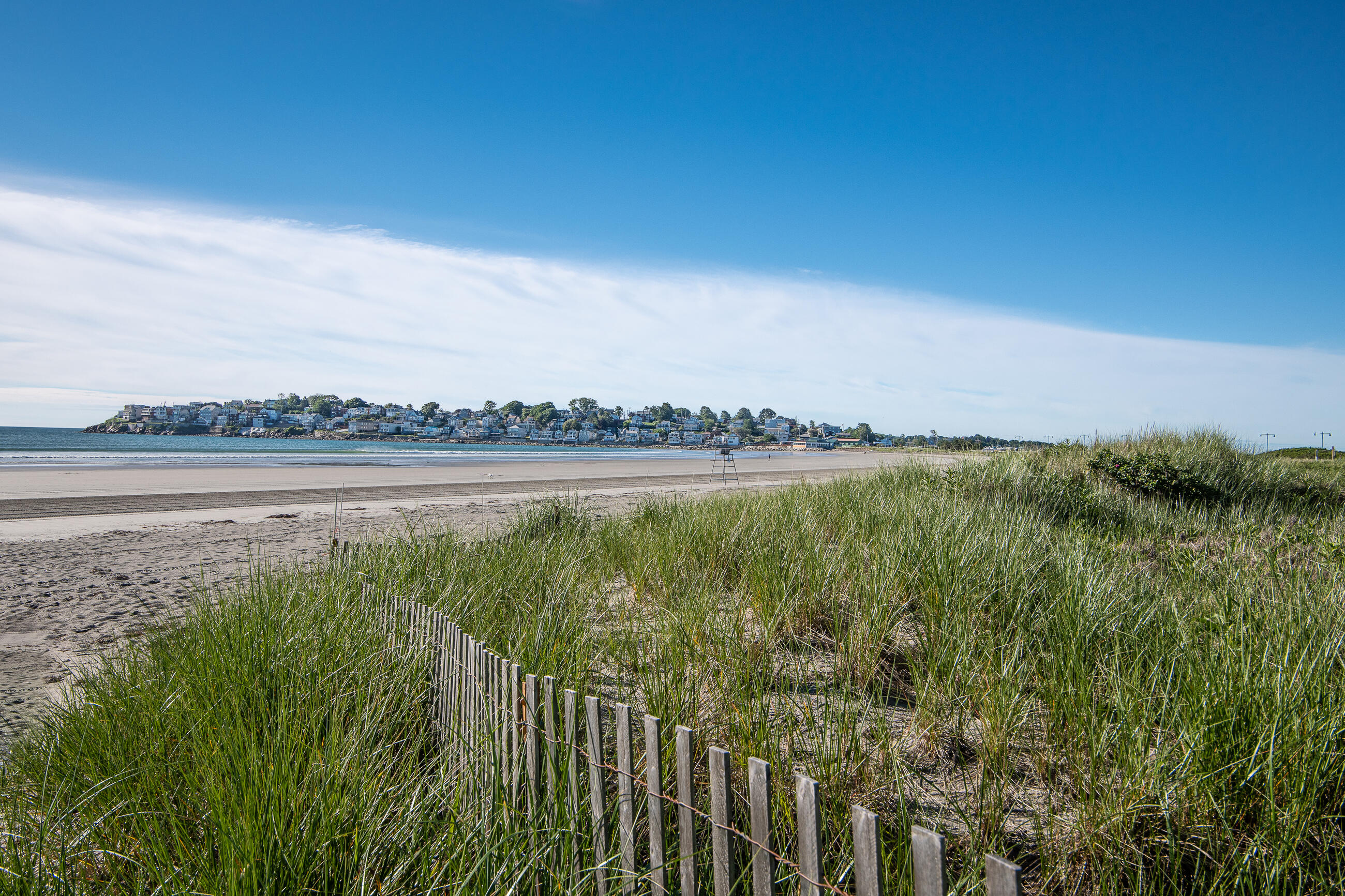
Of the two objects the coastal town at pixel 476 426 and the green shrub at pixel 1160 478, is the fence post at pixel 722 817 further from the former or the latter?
the coastal town at pixel 476 426

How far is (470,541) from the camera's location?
267 inches

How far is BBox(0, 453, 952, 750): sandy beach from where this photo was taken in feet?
20.2

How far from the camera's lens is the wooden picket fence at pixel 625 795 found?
1507mm

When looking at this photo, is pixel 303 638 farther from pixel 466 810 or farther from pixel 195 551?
pixel 195 551

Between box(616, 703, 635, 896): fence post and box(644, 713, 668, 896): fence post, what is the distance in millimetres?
62

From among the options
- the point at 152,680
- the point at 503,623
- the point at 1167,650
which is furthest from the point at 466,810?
the point at 1167,650

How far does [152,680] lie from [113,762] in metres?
0.77

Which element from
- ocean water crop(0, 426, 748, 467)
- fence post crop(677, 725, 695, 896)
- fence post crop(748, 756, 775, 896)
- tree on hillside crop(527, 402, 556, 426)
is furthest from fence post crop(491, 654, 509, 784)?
tree on hillside crop(527, 402, 556, 426)

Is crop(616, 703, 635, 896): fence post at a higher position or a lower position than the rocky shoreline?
lower

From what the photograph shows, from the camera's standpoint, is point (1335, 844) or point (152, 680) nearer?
point (1335, 844)

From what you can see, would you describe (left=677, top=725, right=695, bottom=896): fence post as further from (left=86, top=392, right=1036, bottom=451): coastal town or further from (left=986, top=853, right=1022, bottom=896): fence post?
(left=86, top=392, right=1036, bottom=451): coastal town

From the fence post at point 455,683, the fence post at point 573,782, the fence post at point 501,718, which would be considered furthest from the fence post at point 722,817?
the fence post at point 455,683

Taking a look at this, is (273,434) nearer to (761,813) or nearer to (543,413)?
(543,413)

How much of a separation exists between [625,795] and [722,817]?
0.45 meters
